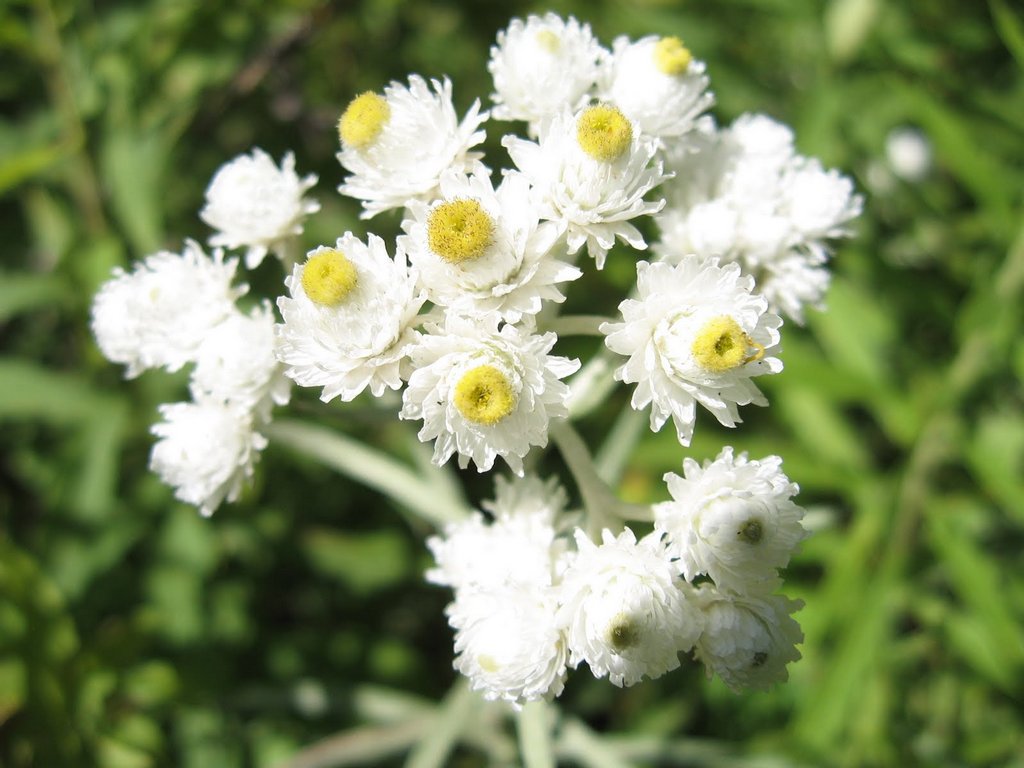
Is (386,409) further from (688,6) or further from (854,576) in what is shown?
(688,6)

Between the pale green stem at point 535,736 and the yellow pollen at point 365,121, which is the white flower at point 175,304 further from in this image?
the pale green stem at point 535,736

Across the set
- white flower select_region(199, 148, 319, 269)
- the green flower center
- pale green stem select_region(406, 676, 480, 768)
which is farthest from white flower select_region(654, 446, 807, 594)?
white flower select_region(199, 148, 319, 269)

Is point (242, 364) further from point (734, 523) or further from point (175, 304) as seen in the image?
point (734, 523)

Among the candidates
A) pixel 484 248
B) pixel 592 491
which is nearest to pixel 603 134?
pixel 484 248

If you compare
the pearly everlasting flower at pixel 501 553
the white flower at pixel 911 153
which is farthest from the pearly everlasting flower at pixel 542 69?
the white flower at pixel 911 153

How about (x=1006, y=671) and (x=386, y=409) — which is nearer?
(x=386, y=409)

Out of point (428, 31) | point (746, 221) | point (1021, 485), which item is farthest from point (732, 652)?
point (428, 31)

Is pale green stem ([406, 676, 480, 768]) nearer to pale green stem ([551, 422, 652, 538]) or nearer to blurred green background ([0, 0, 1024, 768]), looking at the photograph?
blurred green background ([0, 0, 1024, 768])
